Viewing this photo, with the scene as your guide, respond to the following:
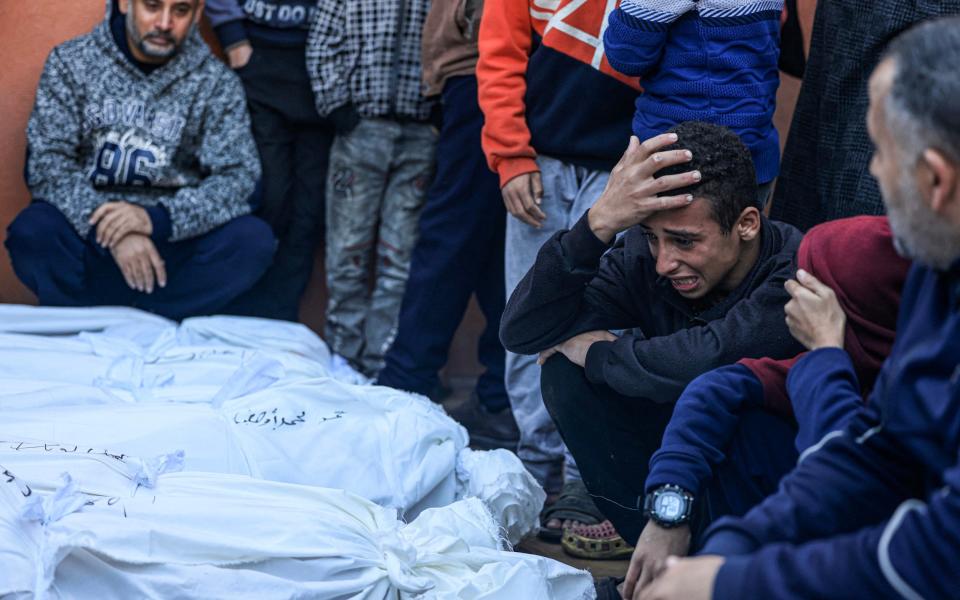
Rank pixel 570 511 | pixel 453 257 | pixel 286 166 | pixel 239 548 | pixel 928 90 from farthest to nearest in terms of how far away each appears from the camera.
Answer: pixel 286 166 < pixel 453 257 < pixel 570 511 < pixel 239 548 < pixel 928 90

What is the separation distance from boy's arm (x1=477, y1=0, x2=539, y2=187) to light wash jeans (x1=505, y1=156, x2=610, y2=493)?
88 mm

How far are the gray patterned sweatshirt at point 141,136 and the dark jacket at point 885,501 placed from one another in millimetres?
2865

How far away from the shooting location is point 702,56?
108 inches

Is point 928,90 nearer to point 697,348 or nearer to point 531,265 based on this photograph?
point 697,348

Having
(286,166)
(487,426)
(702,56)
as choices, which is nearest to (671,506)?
(702,56)

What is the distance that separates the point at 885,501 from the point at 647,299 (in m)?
1.03

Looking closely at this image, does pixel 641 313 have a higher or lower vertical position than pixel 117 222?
higher

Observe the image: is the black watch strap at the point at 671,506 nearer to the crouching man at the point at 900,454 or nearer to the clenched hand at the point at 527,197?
the crouching man at the point at 900,454

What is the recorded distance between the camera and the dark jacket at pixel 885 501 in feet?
4.78

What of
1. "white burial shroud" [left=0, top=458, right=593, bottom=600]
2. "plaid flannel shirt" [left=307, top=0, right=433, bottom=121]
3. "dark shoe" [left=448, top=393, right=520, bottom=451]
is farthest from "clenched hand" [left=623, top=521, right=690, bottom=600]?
"plaid flannel shirt" [left=307, top=0, right=433, bottom=121]

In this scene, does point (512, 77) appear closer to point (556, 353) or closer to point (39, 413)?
point (556, 353)

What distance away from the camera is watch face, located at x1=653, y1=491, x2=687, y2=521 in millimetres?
1986

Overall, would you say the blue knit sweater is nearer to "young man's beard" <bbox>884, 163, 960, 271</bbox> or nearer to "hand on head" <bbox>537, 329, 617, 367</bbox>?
"hand on head" <bbox>537, 329, 617, 367</bbox>

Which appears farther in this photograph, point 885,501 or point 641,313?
point 641,313
